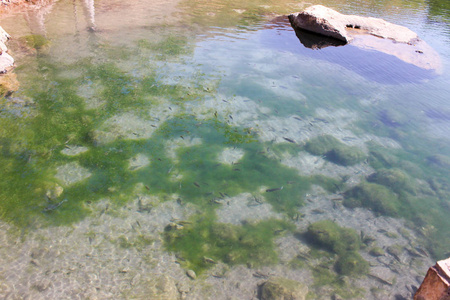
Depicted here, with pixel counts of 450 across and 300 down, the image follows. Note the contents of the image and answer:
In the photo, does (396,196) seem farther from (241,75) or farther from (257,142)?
(241,75)

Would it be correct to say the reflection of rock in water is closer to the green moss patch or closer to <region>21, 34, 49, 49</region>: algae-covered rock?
the green moss patch

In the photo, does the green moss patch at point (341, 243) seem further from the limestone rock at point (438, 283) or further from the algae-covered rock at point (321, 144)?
the algae-covered rock at point (321, 144)

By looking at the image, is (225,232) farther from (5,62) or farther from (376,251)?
(5,62)

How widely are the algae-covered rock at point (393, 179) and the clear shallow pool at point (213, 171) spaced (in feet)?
→ 0.10

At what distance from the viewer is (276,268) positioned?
4.97 meters

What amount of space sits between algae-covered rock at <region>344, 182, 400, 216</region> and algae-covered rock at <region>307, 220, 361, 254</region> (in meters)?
0.84

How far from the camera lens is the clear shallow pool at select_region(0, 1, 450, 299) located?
16.0 feet

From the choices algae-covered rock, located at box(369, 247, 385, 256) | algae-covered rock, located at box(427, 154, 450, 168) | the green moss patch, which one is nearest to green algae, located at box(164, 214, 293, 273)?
the green moss patch

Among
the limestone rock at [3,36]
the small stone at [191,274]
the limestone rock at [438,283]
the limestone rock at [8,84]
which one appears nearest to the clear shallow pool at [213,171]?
the small stone at [191,274]

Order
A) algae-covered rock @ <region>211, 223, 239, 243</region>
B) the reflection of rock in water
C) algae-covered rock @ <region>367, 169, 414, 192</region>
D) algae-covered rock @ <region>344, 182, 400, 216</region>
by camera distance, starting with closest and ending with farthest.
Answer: algae-covered rock @ <region>211, 223, 239, 243</region> < algae-covered rock @ <region>344, 182, 400, 216</region> < algae-covered rock @ <region>367, 169, 414, 192</region> < the reflection of rock in water

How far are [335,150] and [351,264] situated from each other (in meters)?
3.36

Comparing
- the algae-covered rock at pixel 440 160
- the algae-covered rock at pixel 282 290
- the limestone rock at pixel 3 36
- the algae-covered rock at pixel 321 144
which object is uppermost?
the limestone rock at pixel 3 36

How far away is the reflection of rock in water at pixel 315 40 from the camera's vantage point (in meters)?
14.2

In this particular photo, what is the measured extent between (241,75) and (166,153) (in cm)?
512
